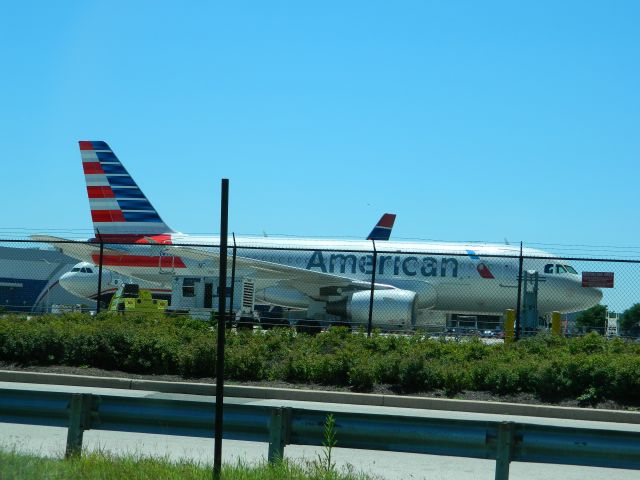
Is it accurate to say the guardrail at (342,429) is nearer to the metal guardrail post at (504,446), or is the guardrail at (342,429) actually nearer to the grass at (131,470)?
the metal guardrail post at (504,446)

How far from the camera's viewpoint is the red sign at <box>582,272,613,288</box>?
18.7m

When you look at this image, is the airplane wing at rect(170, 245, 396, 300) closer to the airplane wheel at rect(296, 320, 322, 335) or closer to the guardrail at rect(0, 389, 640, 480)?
the airplane wheel at rect(296, 320, 322, 335)

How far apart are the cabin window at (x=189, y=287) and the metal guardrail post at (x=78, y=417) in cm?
2136

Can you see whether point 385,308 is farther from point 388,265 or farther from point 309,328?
point 388,265

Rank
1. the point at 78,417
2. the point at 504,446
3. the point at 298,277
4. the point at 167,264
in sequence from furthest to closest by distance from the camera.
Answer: the point at 167,264 < the point at 298,277 < the point at 78,417 < the point at 504,446

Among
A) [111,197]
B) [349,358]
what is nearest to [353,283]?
[111,197]

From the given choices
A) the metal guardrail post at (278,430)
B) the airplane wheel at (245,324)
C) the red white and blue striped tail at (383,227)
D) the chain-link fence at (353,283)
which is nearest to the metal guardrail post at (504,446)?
the metal guardrail post at (278,430)

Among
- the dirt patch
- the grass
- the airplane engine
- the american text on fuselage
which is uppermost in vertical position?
the american text on fuselage

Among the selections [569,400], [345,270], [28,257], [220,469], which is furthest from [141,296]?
[28,257]

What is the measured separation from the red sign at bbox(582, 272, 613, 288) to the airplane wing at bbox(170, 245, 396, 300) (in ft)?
40.7

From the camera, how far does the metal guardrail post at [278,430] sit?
589cm

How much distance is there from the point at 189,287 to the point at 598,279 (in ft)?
43.8

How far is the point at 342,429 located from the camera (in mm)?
5840

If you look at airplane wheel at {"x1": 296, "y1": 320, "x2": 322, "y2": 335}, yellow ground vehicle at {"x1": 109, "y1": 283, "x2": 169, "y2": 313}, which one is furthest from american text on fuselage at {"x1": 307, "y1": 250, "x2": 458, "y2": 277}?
airplane wheel at {"x1": 296, "y1": 320, "x2": 322, "y2": 335}
